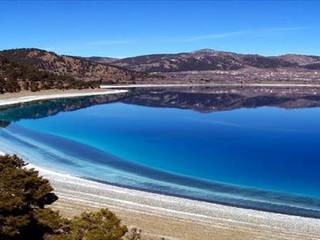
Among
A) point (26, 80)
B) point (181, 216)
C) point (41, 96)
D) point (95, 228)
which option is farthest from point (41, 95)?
point (95, 228)

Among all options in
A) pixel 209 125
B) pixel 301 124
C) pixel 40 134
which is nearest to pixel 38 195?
pixel 40 134

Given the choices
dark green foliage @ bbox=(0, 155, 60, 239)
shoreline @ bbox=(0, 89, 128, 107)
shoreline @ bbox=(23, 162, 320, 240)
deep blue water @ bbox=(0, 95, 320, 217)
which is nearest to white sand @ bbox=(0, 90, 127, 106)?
shoreline @ bbox=(0, 89, 128, 107)

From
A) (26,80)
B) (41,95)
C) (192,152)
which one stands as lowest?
(192,152)

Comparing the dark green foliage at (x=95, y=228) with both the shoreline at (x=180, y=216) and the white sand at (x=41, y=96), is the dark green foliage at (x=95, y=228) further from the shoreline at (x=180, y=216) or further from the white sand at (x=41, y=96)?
the white sand at (x=41, y=96)

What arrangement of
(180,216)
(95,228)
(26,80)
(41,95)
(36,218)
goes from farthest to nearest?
(26,80), (41,95), (180,216), (36,218), (95,228)

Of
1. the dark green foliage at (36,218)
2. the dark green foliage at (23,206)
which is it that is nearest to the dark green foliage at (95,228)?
the dark green foliage at (36,218)

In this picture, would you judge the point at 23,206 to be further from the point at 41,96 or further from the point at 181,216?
the point at 41,96
